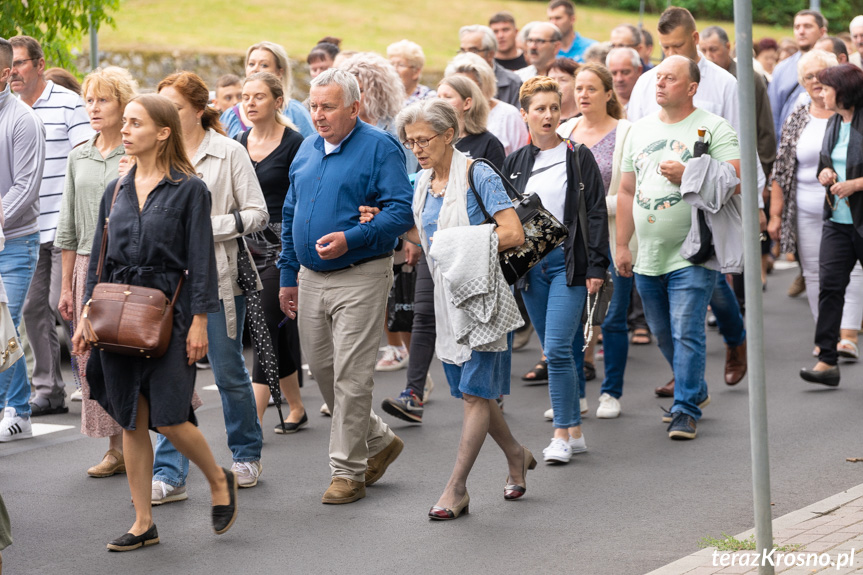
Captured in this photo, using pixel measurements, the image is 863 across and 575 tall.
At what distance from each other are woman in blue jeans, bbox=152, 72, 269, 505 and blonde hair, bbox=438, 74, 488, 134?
6.95 feet

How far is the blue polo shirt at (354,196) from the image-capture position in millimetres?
6309

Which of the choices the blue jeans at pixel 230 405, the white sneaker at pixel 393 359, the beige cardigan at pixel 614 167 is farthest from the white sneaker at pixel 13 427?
the beige cardigan at pixel 614 167

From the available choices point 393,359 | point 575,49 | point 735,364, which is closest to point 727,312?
point 735,364

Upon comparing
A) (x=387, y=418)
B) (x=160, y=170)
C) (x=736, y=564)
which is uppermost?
(x=160, y=170)

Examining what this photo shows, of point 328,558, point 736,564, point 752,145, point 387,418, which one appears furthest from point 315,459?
point 752,145

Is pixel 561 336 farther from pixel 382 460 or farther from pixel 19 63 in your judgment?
pixel 19 63

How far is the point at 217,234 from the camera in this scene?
6.38 metres

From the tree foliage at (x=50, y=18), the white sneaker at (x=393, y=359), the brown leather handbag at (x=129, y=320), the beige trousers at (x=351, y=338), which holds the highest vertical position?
the tree foliage at (x=50, y=18)

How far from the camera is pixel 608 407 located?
8219 millimetres

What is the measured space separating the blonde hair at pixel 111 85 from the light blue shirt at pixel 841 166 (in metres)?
4.89

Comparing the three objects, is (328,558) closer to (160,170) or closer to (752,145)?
(160,170)

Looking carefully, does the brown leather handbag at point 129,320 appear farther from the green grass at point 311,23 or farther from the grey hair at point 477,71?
the green grass at point 311,23

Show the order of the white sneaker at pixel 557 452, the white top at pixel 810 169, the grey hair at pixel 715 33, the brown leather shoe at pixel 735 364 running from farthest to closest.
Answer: the grey hair at pixel 715 33, the white top at pixel 810 169, the brown leather shoe at pixel 735 364, the white sneaker at pixel 557 452

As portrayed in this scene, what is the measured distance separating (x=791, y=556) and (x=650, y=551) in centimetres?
62
